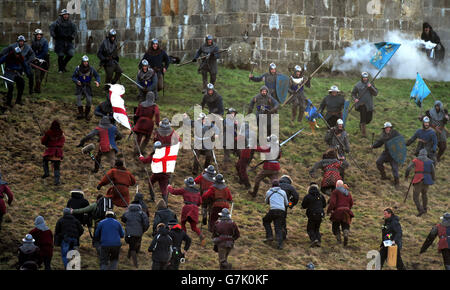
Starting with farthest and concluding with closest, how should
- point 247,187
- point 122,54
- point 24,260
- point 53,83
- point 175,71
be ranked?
point 122,54 → point 175,71 → point 53,83 → point 247,187 → point 24,260

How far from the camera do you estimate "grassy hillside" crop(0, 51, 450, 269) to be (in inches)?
869

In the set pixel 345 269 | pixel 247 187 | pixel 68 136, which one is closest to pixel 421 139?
pixel 247 187

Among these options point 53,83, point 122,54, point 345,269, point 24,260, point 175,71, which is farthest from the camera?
point 122,54

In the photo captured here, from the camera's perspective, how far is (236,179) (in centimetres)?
2662

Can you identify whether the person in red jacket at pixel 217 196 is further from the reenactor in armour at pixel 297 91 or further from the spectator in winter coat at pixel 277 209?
the reenactor in armour at pixel 297 91

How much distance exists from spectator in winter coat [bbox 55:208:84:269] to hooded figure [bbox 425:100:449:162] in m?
12.3

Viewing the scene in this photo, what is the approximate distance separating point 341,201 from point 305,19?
15028 mm

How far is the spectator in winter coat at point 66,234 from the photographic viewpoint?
20234 mm

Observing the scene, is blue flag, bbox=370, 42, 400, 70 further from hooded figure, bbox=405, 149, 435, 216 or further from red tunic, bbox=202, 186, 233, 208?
red tunic, bbox=202, 186, 233, 208

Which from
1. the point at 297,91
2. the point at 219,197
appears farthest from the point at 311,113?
the point at 219,197

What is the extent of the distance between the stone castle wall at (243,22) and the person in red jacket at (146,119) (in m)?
10.1

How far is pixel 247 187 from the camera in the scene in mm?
26062

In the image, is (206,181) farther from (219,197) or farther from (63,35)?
(63,35)
